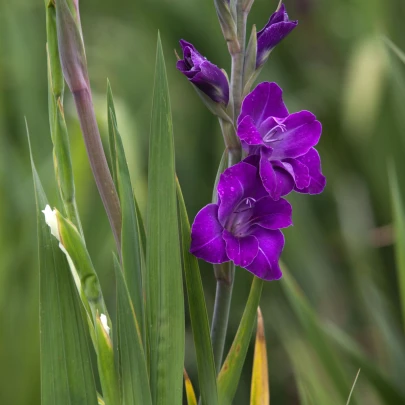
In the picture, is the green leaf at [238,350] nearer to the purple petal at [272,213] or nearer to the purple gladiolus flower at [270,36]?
the purple petal at [272,213]

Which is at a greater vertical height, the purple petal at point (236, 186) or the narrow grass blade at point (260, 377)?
the purple petal at point (236, 186)

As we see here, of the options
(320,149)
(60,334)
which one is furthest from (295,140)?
(320,149)

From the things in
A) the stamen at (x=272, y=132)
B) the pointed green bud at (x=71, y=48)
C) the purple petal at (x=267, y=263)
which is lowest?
the purple petal at (x=267, y=263)

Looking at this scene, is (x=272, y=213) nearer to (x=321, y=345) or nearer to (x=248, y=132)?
(x=248, y=132)

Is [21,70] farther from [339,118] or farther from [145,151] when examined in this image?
[339,118]

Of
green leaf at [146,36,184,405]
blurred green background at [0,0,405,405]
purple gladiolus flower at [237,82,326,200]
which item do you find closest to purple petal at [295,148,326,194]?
purple gladiolus flower at [237,82,326,200]

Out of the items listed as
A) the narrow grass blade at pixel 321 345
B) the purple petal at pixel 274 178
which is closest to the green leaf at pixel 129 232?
the purple petal at pixel 274 178

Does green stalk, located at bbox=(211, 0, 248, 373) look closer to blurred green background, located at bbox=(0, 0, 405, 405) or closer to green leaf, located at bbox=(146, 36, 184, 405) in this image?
green leaf, located at bbox=(146, 36, 184, 405)
